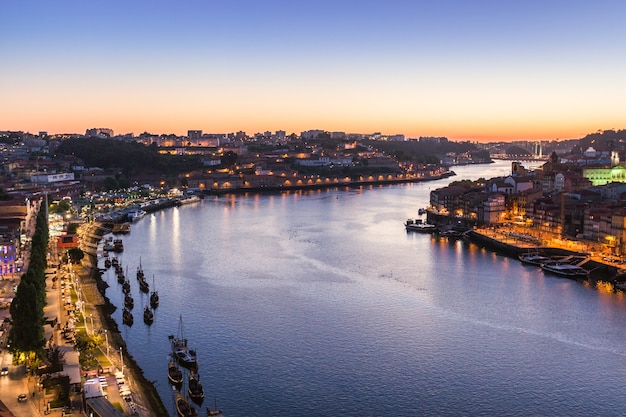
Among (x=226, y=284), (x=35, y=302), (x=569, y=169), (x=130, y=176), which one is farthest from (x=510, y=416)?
(x=130, y=176)

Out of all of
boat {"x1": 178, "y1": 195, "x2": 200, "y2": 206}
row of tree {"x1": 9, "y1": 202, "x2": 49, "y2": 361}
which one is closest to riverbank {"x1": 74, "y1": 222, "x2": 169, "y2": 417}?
row of tree {"x1": 9, "y1": 202, "x2": 49, "y2": 361}

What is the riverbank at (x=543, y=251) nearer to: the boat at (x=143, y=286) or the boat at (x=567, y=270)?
the boat at (x=567, y=270)

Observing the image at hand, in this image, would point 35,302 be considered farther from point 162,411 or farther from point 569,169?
point 569,169

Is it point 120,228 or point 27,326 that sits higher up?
point 27,326

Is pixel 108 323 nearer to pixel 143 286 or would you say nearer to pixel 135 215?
pixel 143 286

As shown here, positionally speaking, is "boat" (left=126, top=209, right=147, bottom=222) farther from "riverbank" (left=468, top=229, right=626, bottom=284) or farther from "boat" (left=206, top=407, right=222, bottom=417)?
"boat" (left=206, top=407, right=222, bottom=417)

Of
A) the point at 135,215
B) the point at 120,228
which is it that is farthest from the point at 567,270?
the point at 135,215
